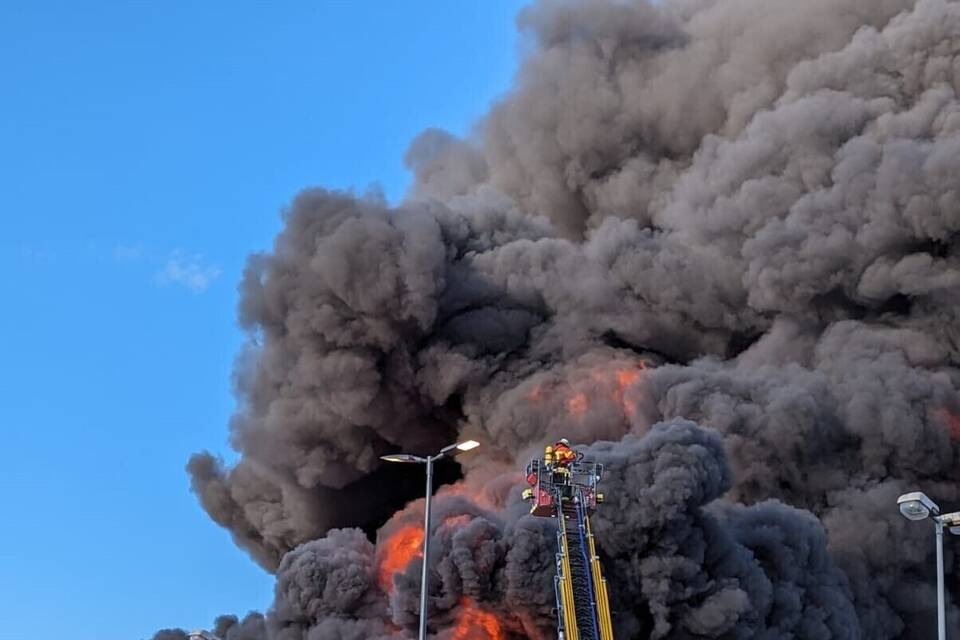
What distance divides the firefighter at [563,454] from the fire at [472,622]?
563 centimetres

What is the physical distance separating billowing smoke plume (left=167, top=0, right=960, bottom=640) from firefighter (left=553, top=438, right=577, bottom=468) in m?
1.24

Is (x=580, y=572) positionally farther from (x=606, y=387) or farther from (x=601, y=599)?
(x=606, y=387)

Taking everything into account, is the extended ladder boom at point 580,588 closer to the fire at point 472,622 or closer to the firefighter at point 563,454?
the firefighter at point 563,454

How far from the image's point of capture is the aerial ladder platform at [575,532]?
4697cm

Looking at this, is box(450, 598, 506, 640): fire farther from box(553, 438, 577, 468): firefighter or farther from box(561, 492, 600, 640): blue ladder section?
box(553, 438, 577, 468): firefighter

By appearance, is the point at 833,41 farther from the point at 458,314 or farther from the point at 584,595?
the point at 584,595

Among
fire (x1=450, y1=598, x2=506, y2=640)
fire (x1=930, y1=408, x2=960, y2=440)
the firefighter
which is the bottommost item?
fire (x1=450, y1=598, x2=506, y2=640)

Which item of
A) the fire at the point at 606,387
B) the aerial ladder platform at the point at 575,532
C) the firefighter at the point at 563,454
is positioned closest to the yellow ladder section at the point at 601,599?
the aerial ladder platform at the point at 575,532

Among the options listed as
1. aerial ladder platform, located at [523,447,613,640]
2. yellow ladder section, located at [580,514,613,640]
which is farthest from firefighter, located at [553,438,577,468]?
yellow ladder section, located at [580,514,613,640]

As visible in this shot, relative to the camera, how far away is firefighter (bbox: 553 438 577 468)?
50312mm

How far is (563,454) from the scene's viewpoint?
50.8 meters

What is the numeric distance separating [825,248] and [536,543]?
1825 cm

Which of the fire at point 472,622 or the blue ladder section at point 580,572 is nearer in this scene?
the blue ladder section at point 580,572

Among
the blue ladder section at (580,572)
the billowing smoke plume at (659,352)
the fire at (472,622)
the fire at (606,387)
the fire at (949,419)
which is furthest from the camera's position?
the fire at (606,387)
